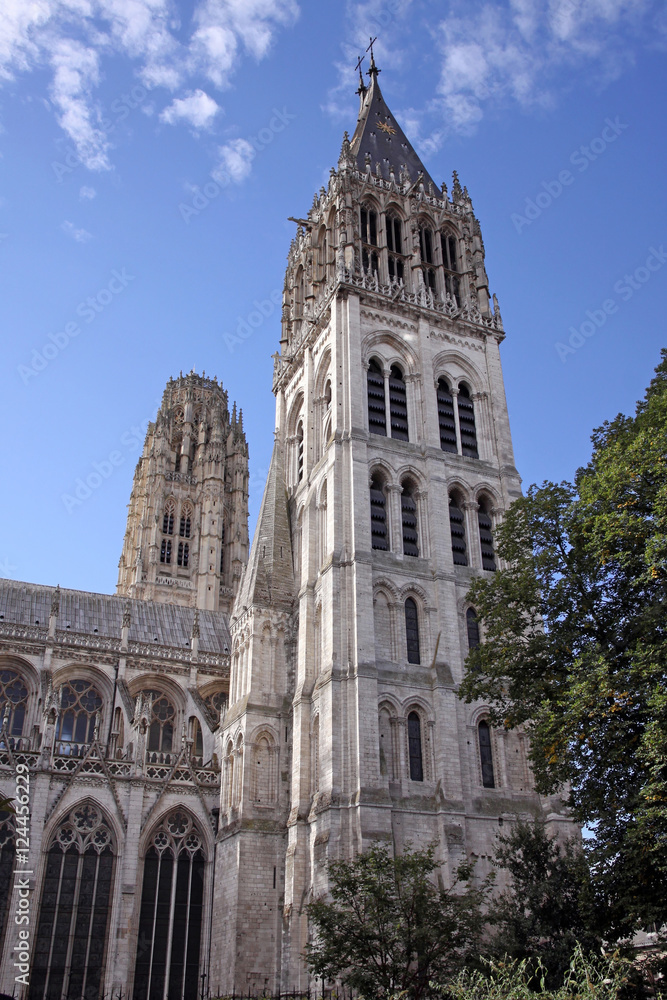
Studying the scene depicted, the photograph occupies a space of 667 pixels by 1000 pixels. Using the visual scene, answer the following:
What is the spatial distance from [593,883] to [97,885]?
61.6ft

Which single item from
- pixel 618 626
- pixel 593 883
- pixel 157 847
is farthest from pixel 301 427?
pixel 593 883

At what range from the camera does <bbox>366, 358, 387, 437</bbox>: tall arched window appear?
35.7 meters

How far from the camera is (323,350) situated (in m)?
38.7

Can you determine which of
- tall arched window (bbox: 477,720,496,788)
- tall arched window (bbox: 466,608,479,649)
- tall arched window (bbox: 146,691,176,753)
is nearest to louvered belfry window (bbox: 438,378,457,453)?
tall arched window (bbox: 466,608,479,649)

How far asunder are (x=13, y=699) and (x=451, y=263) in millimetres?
27626

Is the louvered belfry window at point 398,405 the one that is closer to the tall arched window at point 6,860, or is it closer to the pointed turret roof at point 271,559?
the pointed turret roof at point 271,559

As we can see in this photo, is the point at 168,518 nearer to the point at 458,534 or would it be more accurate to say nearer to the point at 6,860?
the point at 458,534

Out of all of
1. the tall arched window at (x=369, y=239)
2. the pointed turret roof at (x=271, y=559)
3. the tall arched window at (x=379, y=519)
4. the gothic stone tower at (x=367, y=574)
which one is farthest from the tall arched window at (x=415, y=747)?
the tall arched window at (x=369, y=239)

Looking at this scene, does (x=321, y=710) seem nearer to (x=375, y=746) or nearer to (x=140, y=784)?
(x=375, y=746)

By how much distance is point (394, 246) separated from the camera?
41.7 metres

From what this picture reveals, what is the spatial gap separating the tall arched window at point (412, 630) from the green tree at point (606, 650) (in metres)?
8.87

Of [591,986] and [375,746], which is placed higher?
[375,746]

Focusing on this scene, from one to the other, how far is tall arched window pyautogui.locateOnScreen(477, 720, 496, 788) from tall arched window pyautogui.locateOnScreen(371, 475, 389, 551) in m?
7.26

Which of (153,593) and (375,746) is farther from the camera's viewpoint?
(153,593)
